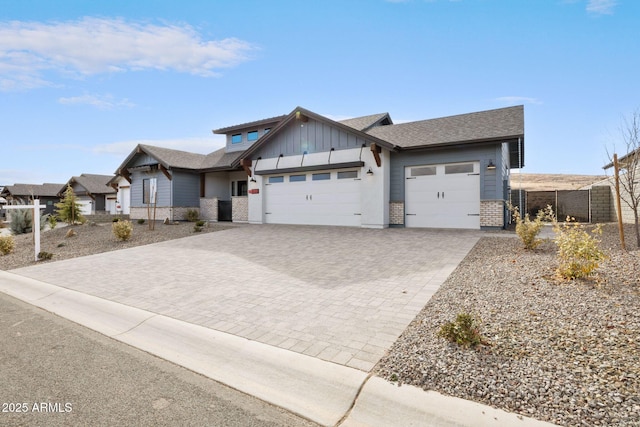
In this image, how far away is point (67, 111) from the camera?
642 inches

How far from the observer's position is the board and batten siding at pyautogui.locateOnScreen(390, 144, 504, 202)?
11.5 metres

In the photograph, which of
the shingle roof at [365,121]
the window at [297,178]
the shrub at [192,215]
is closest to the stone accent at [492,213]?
the shingle roof at [365,121]

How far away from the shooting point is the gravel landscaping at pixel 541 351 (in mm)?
2146

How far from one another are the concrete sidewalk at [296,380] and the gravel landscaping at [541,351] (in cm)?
17

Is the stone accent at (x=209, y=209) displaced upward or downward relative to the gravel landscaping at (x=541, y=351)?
upward

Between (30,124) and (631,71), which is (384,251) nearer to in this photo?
(631,71)

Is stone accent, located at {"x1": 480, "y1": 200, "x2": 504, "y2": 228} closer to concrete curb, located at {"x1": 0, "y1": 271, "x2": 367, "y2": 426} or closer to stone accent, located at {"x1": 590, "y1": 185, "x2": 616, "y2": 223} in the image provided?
stone accent, located at {"x1": 590, "y1": 185, "x2": 616, "y2": 223}

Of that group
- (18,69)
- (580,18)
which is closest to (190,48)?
(18,69)

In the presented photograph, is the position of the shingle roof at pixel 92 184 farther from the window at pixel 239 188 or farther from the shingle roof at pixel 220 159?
the window at pixel 239 188

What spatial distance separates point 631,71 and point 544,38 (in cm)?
272

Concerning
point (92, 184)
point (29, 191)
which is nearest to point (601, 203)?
point (92, 184)

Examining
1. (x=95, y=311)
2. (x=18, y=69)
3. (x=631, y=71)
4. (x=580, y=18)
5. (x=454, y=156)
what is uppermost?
(x=580, y=18)

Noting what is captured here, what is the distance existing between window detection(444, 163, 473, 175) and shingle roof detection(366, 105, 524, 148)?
1.02m

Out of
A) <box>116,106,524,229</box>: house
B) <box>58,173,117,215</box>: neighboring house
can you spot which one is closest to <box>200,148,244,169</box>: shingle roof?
<box>116,106,524,229</box>: house
